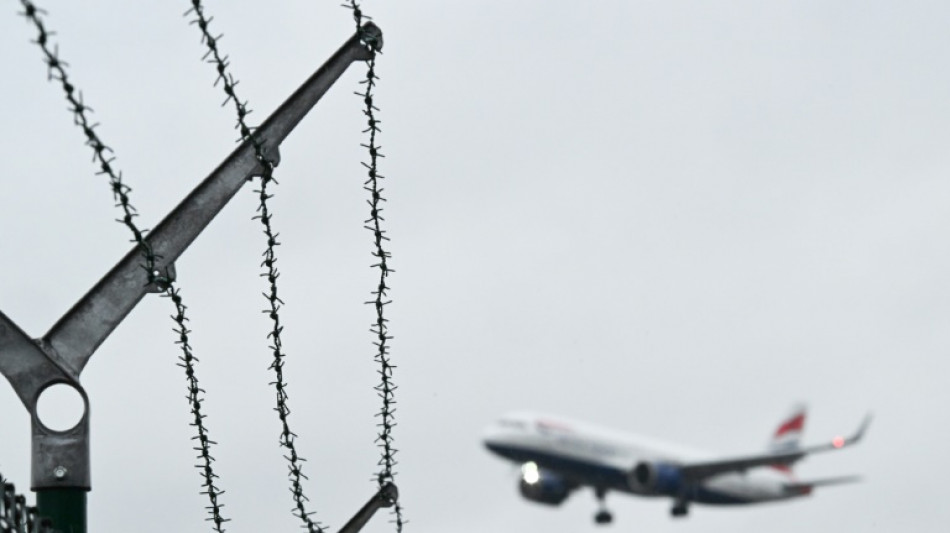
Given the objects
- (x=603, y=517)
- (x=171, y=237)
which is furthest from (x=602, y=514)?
(x=171, y=237)

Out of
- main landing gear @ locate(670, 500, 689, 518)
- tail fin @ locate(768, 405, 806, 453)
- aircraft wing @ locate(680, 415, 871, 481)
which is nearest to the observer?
aircraft wing @ locate(680, 415, 871, 481)

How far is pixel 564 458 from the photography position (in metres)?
134

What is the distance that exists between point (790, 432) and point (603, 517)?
2446cm

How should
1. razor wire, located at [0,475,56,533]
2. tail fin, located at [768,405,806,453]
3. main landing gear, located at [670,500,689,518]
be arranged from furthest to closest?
tail fin, located at [768,405,806,453]
main landing gear, located at [670,500,689,518]
razor wire, located at [0,475,56,533]

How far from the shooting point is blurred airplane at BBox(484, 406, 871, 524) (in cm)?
13275

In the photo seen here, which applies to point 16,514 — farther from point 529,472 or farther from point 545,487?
point 545,487

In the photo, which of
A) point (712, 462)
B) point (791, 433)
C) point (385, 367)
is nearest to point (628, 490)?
point (712, 462)

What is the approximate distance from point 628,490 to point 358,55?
5278 inches

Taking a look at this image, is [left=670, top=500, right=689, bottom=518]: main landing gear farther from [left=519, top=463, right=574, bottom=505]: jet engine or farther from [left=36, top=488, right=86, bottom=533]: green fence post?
[left=36, top=488, right=86, bottom=533]: green fence post

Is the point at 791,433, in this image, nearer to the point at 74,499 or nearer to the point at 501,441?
the point at 501,441

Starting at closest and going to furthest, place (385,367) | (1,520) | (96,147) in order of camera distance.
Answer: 1. (1,520)
2. (96,147)
3. (385,367)

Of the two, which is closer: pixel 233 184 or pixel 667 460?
pixel 233 184

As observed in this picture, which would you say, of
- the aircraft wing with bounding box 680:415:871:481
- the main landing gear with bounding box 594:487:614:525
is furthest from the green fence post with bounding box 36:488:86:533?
the main landing gear with bounding box 594:487:614:525

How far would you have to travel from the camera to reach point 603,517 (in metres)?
144
